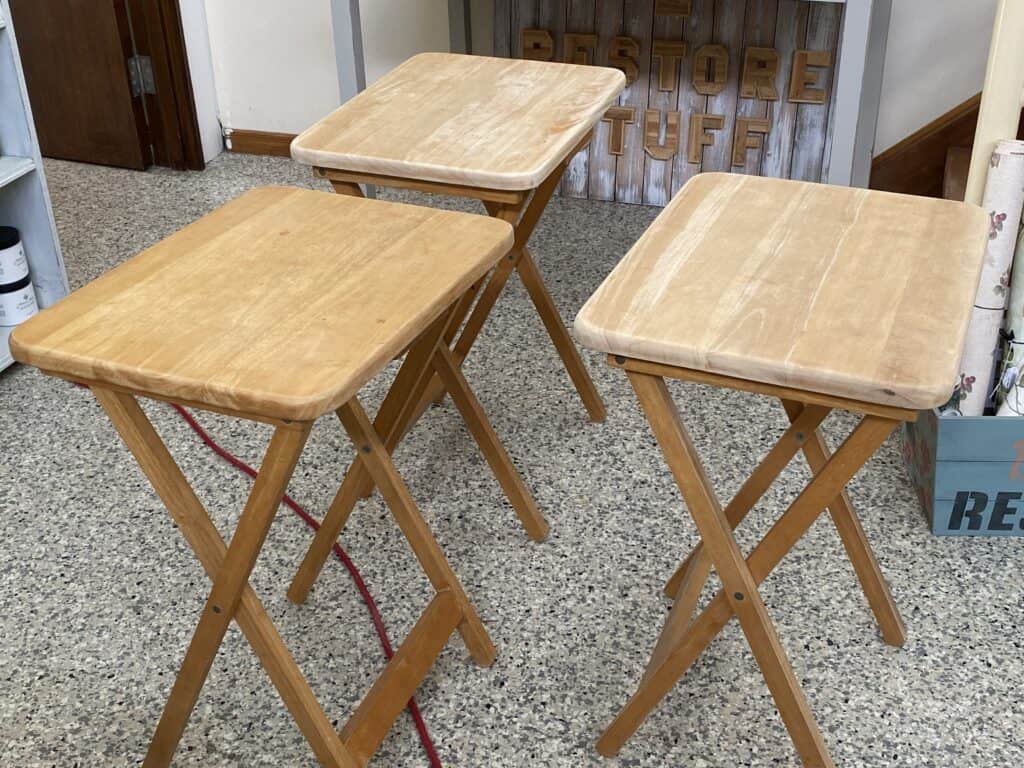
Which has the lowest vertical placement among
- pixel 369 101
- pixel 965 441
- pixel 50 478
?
pixel 50 478

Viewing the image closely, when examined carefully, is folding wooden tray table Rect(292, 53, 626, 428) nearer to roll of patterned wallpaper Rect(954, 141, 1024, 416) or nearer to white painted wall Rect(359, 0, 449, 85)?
roll of patterned wallpaper Rect(954, 141, 1024, 416)

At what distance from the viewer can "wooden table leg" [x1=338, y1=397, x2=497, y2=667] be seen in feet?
4.84

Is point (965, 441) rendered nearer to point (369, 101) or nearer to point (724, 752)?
point (724, 752)

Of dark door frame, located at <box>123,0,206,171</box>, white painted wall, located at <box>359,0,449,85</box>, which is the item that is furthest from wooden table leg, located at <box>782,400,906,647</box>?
dark door frame, located at <box>123,0,206,171</box>

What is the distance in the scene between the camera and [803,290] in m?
1.30

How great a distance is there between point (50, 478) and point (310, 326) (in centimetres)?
110

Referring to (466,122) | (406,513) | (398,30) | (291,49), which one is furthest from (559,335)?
(291,49)

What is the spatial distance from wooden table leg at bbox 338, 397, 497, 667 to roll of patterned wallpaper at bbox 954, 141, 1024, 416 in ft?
2.82

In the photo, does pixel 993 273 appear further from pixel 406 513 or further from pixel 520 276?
pixel 406 513

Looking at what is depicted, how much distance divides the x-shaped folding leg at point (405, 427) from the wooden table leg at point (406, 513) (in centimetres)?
7

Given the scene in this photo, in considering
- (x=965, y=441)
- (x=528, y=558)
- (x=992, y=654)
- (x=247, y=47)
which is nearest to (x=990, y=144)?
(x=965, y=441)

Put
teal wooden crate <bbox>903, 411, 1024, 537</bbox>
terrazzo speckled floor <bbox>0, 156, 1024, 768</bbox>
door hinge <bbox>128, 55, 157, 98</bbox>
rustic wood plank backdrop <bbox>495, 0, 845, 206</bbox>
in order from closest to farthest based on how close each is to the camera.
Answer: terrazzo speckled floor <bbox>0, 156, 1024, 768</bbox> < teal wooden crate <bbox>903, 411, 1024, 537</bbox> < rustic wood plank backdrop <bbox>495, 0, 845, 206</bbox> < door hinge <bbox>128, 55, 157, 98</bbox>

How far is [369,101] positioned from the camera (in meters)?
1.91

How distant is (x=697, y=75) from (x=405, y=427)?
1.49 meters
